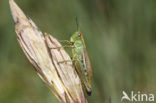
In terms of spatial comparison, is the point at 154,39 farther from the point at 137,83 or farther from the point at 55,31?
the point at 55,31

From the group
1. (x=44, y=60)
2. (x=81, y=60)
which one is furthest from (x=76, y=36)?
(x=44, y=60)

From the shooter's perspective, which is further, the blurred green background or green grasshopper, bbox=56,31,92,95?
the blurred green background

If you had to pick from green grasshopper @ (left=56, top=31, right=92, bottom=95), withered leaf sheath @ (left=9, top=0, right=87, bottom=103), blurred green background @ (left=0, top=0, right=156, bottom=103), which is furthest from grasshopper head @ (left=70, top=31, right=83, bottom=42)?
withered leaf sheath @ (left=9, top=0, right=87, bottom=103)

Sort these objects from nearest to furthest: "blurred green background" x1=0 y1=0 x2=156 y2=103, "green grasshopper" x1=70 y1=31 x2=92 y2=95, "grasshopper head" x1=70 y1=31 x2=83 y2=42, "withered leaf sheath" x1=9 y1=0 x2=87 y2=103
Answer: "withered leaf sheath" x1=9 y1=0 x2=87 y2=103, "green grasshopper" x1=70 y1=31 x2=92 y2=95, "grasshopper head" x1=70 y1=31 x2=83 y2=42, "blurred green background" x1=0 y1=0 x2=156 y2=103

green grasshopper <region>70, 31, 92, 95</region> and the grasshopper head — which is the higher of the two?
the grasshopper head

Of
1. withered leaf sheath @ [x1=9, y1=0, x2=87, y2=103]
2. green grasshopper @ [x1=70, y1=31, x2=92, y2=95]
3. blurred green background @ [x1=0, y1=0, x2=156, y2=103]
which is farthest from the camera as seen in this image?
blurred green background @ [x1=0, y1=0, x2=156, y2=103]

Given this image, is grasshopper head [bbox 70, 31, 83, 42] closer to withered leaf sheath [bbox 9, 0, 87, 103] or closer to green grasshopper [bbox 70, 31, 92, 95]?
green grasshopper [bbox 70, 31, 92, 95]

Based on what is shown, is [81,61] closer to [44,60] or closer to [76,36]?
[76,36]
